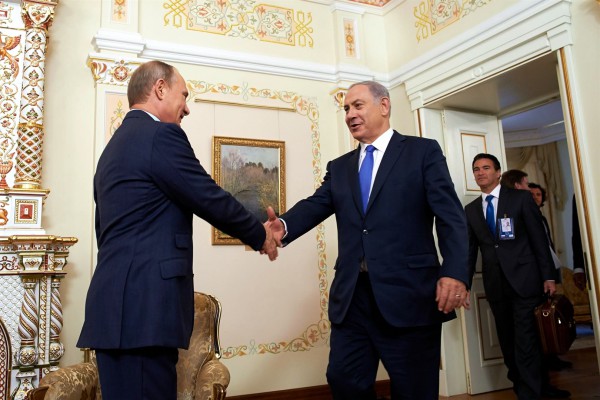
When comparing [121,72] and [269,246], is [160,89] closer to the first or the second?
[269,246]

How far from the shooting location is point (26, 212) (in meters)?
3.44

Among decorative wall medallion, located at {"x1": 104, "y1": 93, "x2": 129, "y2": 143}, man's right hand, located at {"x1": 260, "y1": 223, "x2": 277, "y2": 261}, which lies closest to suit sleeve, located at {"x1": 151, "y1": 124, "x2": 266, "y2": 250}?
man's right hand, located at {"x1": 260, "y1": 223, "x2": 277, "y2": 261}

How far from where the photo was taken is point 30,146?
354 cm

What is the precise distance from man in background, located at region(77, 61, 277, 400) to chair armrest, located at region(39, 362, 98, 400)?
3.01ft

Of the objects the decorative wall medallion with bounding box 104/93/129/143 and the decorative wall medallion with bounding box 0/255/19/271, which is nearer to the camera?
the decorative wall medallion with bounding box 0/255/19/271

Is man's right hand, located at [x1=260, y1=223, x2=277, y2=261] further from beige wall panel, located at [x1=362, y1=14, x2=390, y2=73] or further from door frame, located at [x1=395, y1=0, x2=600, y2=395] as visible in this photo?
beige wall panel, located at [x1=362, y1=14, x2=390, y2=73]

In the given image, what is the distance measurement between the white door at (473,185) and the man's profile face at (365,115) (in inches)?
91.5

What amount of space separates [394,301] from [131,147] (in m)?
1.15

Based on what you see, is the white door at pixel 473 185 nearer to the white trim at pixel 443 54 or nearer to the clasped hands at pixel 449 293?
the white trim at pixel 443 54

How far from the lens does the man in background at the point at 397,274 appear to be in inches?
82.1

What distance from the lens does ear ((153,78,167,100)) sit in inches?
76.8

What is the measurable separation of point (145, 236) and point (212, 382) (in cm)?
127

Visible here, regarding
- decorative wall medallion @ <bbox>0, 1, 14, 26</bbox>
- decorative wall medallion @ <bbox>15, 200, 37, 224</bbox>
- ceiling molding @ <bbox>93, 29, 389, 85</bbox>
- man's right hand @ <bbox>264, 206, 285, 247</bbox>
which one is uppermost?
decorative wall medallion @ <bbox>0, 1, 14, 26</bbox>

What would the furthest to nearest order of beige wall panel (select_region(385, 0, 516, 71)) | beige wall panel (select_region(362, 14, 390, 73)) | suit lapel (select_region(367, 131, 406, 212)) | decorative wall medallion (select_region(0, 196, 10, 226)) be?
beige wall panel (select_region(362, 14, 390, 73))
beige wall panel (select_region(385, 0, 516, 71))
decorative wall medallion (select_region(0, 196, 10, 226))
suit lapel (select_region(367, 131, 406, 212))
